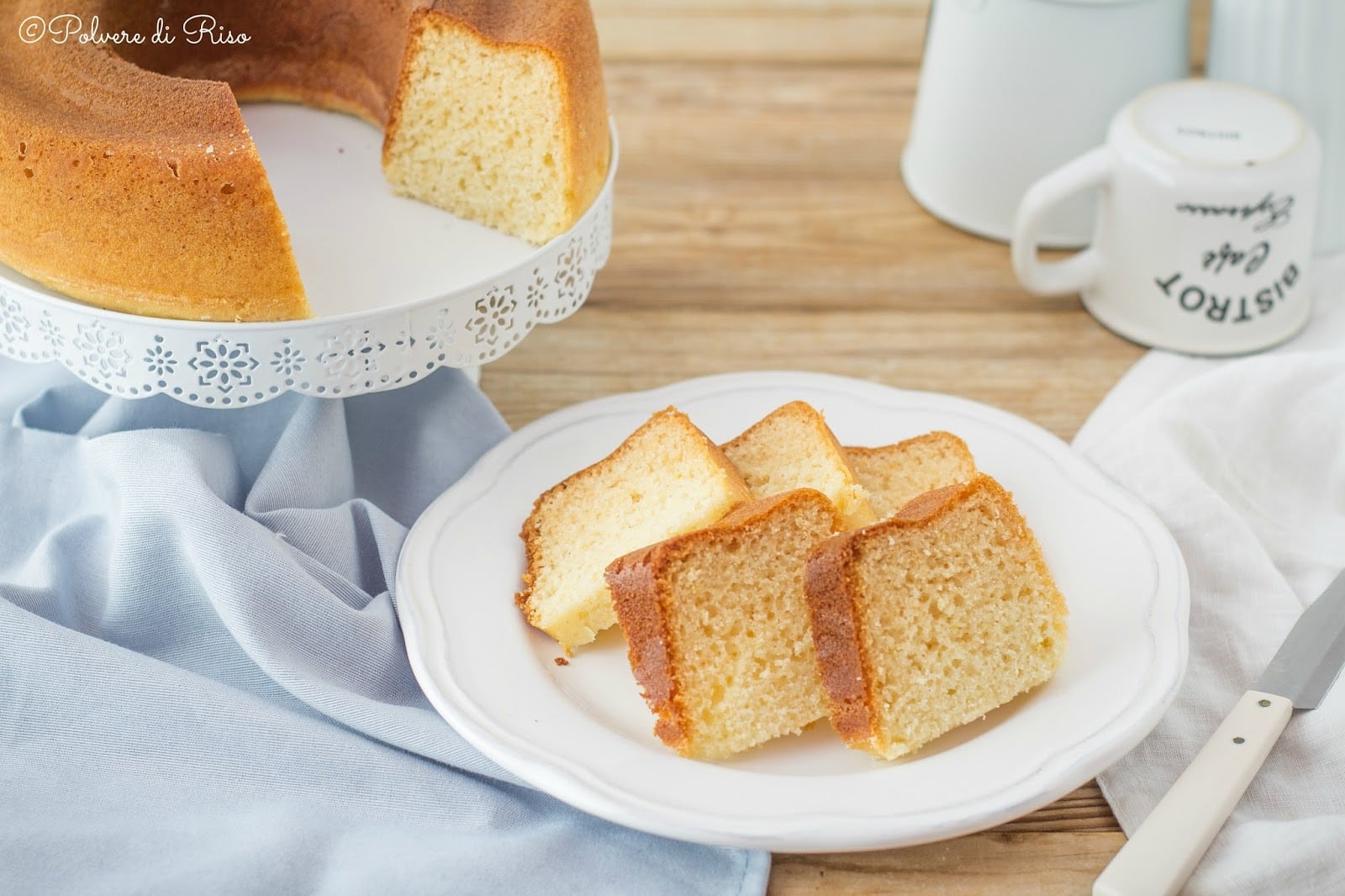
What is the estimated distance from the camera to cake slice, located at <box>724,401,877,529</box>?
161cm

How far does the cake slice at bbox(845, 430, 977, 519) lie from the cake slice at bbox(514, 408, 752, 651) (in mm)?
199

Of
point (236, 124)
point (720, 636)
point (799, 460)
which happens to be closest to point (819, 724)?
point (720, 636)

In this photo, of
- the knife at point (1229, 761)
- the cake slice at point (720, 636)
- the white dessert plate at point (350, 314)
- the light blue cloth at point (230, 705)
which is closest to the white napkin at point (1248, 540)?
the knife at point (1229, 761)

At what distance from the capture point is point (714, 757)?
4.66 ft

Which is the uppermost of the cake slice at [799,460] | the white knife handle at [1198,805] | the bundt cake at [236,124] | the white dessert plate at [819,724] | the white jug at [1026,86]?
the bundt cake at [236,124]

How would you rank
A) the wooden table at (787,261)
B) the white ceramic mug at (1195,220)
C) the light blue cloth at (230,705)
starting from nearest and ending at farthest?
the light blue cloth at (230,705) → the white ceramic mug at (1195,220) → the wooden table at (787,261)

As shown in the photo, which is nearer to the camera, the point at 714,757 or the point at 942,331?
the point at 714,757

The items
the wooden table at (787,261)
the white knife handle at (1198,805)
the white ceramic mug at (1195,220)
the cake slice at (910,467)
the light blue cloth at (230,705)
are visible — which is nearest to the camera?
the white knife handle at (1198,805)

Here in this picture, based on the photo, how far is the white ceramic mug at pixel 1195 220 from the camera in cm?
204

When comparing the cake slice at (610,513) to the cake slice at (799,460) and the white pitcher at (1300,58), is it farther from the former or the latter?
the white pitcher at (1300,58)

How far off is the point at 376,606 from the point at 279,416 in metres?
0.37

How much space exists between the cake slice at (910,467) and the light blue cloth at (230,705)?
0.54 meters

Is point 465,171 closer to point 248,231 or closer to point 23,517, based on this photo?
point 248,231

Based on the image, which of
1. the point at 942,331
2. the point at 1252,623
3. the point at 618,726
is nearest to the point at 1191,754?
the point at 1252,623
